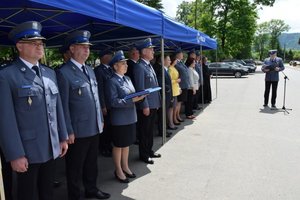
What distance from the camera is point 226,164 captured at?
519cm

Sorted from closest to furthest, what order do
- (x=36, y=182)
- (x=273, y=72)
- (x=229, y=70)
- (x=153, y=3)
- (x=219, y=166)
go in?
(x=36, y=182) → (x=219, y=166) → (x=273, y=72) → (x=229, y=70) → (x=153, y=3)

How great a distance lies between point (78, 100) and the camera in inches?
136

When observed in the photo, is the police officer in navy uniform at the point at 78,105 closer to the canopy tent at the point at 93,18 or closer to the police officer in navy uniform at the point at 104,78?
the canopy tent at the point at 93,18

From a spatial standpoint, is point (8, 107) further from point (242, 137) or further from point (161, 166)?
point (242, 137)

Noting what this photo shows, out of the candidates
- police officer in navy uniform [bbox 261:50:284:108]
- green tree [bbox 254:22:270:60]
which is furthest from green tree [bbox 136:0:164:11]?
green tree [bbox 254:22:270:60]

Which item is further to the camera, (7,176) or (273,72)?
(273,72)

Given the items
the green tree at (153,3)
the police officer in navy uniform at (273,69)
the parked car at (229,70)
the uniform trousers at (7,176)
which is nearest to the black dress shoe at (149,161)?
the uniform trousers at (7,176)

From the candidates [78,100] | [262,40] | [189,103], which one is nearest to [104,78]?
[78,100]

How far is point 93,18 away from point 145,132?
6.86 feet

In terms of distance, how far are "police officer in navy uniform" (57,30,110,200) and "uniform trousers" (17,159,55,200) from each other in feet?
1.51

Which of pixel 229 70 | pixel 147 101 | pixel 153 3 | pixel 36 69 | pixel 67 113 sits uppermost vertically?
pixel 153 3

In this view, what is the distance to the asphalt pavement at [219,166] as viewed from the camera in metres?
4.12

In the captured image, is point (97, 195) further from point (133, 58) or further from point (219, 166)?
point (133, 58)

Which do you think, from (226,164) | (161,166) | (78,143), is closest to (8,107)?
(78,143)
